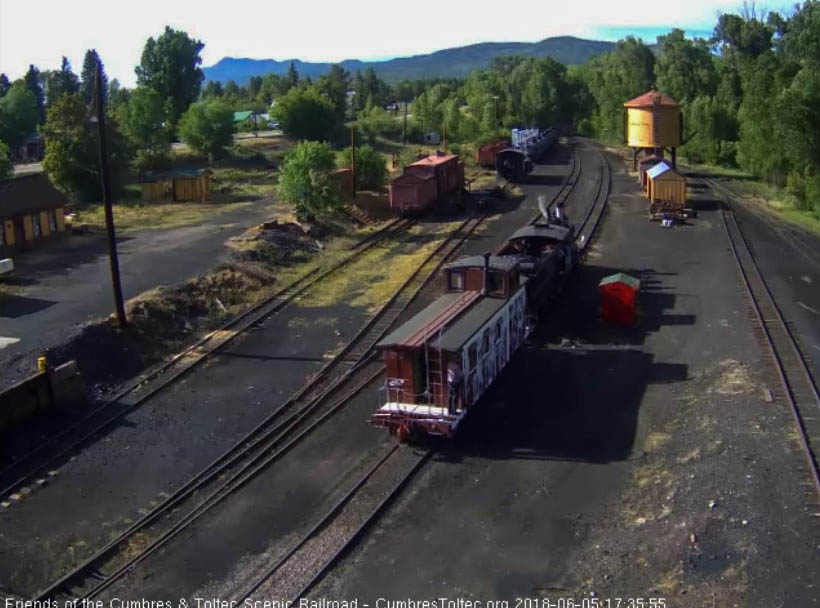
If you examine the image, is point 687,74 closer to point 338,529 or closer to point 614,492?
point 614,492

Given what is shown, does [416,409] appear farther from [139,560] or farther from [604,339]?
[604,339]

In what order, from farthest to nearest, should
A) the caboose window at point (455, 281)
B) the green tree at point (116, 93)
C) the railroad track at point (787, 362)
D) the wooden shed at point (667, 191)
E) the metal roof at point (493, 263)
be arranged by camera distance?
the green tree at point (116, 93) < the wooden shed at point (667, 191) < the caboose window at point (455, 281) < the metal roof at point (493, 263) < the railroad track at point (787, 362)

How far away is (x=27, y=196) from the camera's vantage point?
121 feet

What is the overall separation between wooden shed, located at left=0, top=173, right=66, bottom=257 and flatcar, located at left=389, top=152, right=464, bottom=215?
16088 millimetres

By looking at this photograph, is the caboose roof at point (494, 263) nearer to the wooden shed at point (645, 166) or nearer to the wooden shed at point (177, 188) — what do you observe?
the wooden shed at point (645, 166)

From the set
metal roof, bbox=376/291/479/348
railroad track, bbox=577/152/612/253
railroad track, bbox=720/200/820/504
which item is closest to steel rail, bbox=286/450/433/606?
metal roof, bbox=376/291/479/348

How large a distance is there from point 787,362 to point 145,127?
5205cm

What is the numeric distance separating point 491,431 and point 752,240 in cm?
2441

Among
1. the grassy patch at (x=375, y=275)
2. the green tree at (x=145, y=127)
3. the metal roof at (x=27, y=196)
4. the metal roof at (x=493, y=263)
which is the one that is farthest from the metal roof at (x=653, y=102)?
the metal roof at (x=493, y=263)

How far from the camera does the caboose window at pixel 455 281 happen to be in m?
21.1

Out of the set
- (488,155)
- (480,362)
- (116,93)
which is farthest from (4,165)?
(116,93)

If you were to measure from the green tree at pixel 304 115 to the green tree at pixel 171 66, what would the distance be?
37.9ft

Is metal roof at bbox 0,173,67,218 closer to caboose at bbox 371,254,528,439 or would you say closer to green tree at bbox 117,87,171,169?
caboose at bbox 371,254,528,439

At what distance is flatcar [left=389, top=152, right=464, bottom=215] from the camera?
4322 cm
